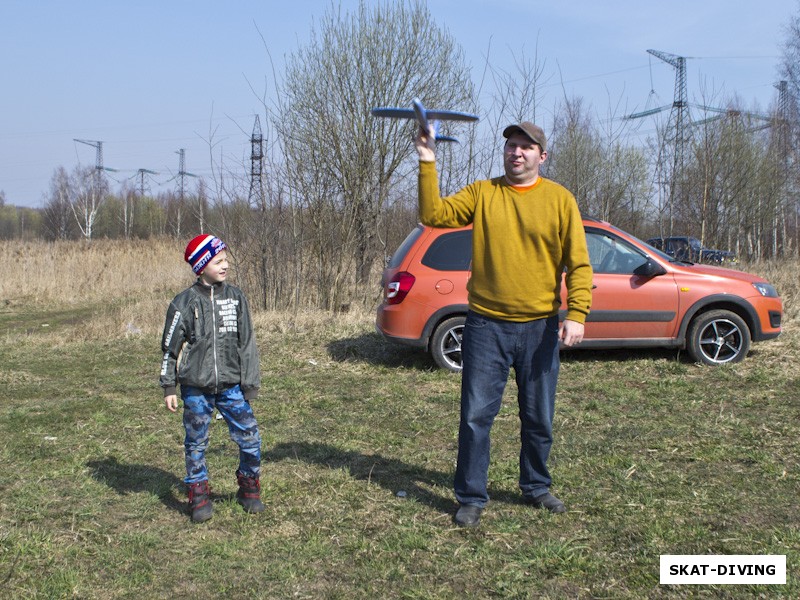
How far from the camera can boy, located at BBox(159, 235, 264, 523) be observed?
170 inches

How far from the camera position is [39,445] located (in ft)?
19.9

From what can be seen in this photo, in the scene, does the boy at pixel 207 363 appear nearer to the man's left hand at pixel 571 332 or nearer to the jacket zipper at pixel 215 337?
the jacket zipper at pixel 215 337

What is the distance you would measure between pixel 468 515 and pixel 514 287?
1.26 m

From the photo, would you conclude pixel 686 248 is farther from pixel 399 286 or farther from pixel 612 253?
pixel 399 286

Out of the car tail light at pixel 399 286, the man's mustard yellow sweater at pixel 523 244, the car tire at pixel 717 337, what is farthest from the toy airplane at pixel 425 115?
the car tire at pixel 717 337

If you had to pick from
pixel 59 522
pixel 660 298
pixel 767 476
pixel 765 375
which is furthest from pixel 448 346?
pixel 59 522

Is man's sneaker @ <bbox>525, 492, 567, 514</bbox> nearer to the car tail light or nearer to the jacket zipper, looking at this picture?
the jacket zipper

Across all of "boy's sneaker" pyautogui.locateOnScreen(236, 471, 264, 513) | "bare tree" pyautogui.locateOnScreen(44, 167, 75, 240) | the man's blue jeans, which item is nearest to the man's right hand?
the man's blue jeans

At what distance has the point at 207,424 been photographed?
14.5ft

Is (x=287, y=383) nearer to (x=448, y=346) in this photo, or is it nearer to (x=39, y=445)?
(x=448, y=346)

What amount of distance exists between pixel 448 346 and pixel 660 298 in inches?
92.4

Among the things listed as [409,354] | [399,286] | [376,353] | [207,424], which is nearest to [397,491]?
[207,424]

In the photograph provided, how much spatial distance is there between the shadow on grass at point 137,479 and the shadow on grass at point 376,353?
3.98 meters

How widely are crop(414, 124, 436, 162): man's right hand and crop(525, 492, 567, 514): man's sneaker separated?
6.61 feet
